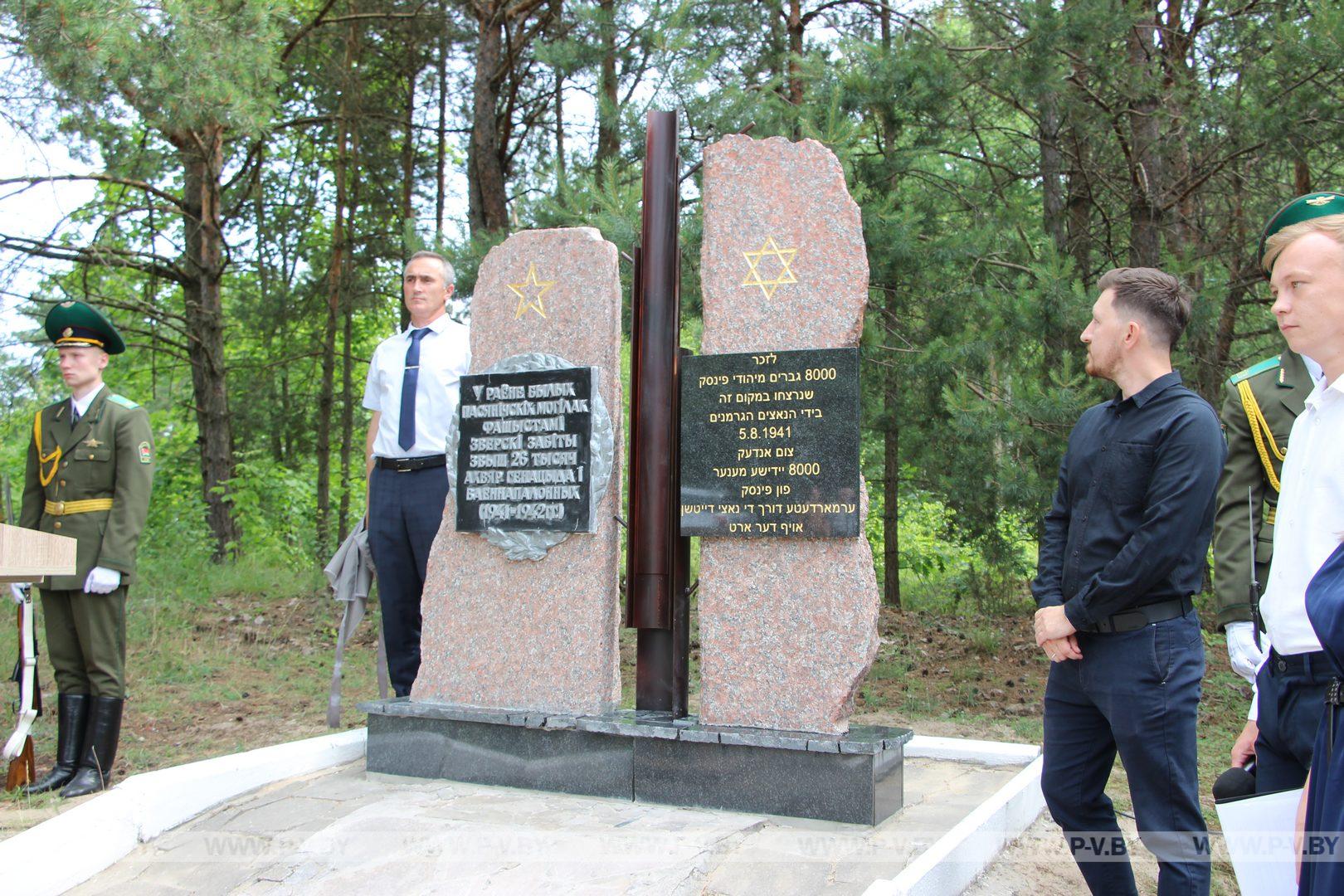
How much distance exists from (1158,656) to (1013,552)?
4.26m

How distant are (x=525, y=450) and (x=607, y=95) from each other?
4334mm

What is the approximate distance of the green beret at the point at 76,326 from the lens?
4.52 m

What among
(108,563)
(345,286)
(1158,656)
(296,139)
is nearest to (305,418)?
(345,286)

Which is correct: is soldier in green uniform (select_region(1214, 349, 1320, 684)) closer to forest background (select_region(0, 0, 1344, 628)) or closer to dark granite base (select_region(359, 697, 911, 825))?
dark granite base (select_region(359, 697, 911, 825))

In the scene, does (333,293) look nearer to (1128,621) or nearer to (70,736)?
(70,736)

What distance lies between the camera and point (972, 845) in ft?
10.7

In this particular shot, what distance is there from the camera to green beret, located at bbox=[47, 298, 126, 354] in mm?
4523

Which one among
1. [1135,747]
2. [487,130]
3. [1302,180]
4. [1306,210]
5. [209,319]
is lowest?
[1135,747]

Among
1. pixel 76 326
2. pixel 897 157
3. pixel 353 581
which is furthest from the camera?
pixel 897 157

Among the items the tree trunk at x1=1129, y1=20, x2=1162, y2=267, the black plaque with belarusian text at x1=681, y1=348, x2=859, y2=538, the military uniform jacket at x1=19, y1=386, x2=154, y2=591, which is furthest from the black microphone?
the tree trunk at x1=1129, y1=20, x2=1162, y2=267

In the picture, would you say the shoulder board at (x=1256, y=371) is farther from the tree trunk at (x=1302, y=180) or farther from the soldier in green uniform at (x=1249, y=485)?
the tree trunk at (x=1302, y=180)

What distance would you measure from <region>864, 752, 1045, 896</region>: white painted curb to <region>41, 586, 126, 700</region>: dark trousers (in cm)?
326

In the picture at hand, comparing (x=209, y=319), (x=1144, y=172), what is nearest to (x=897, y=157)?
(x=1144, y=172)

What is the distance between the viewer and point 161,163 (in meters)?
10.4
